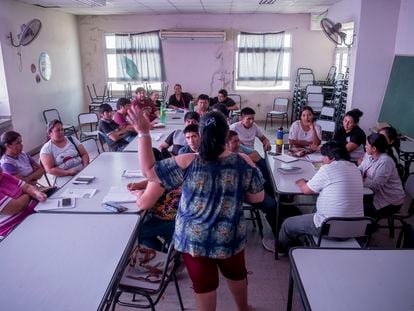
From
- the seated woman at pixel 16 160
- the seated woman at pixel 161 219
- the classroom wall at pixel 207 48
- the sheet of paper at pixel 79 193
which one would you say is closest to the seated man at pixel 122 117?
the seated woman at pixel 16 160

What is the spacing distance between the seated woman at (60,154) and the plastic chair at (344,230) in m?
2.29

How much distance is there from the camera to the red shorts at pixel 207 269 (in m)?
1.78

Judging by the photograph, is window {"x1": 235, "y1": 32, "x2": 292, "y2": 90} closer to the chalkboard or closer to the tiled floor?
the chalkboard

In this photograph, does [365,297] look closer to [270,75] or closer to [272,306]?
[272,306]

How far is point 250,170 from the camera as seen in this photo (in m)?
1.72

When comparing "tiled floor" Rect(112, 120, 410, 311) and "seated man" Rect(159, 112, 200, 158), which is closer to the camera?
"tiled floor" Rect(112, 120, 410, 311)

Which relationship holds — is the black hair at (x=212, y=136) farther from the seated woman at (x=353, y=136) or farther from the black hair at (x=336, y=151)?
the seated woman at (x=353, y=136)

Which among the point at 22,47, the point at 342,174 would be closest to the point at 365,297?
the point at 342,174

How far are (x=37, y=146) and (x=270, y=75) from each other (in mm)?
5469

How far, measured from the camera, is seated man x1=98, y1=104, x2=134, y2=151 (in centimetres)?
454

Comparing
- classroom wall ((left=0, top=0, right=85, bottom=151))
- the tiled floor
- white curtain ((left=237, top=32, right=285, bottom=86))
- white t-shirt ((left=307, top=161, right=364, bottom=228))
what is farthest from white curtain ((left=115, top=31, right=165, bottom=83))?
white t-shirt ((left=307, top=161, right=364, bottom=228))

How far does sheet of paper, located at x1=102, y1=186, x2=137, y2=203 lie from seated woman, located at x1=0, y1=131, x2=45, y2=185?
3.32 ft

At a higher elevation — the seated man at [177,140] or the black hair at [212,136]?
the black hair at [212,136]

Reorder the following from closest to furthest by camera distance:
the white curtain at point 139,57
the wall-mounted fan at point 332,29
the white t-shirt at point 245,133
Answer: the white t-shirt at point 245,133, the wall-mounted fan at point 332,29, the white curtain at point 139,57
